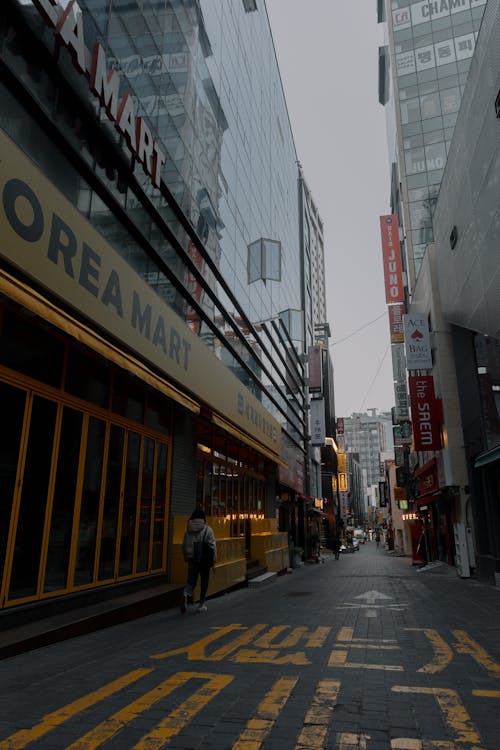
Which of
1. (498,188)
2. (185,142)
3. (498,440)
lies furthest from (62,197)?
(498,440)

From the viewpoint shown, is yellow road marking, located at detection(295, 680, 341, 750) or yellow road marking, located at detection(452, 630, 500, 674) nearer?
yellow road marking, located at detection(295, 680, 341, 750)

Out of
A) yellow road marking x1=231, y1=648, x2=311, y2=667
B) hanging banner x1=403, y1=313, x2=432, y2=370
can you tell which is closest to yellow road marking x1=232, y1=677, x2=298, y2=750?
yellow road marking x1=231, y1=648, x2=311, y2=667

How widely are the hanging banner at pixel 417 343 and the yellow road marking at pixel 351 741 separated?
21723 mm

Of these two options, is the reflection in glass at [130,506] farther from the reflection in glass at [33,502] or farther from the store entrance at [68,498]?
the reflection in glass at [33,502]

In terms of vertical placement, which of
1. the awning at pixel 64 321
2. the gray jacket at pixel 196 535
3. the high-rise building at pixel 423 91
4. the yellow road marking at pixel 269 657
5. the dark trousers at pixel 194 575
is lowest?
the yellow road marking at pixel 269 657

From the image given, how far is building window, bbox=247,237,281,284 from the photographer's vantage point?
2507 cm

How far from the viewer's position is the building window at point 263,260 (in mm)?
25069

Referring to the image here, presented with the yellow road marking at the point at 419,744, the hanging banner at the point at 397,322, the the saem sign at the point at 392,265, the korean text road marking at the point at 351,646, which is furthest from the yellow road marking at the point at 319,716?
the hanging banner at the point at 397,322

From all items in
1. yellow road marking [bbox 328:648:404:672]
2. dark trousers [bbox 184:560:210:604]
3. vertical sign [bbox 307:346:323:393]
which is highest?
vertical sign [bbox 307:346:323:393]

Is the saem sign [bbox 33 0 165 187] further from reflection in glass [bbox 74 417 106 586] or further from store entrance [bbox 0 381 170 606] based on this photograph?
reflection in glass [bbox 74 417 106 586]

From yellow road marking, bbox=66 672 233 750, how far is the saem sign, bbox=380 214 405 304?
105 feet

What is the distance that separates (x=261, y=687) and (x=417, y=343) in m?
21.5

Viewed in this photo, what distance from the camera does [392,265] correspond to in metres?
34.6

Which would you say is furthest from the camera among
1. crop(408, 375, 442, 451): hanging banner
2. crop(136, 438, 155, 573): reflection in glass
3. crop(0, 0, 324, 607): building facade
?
crop(408, 375, 442, 451): hanging banner
